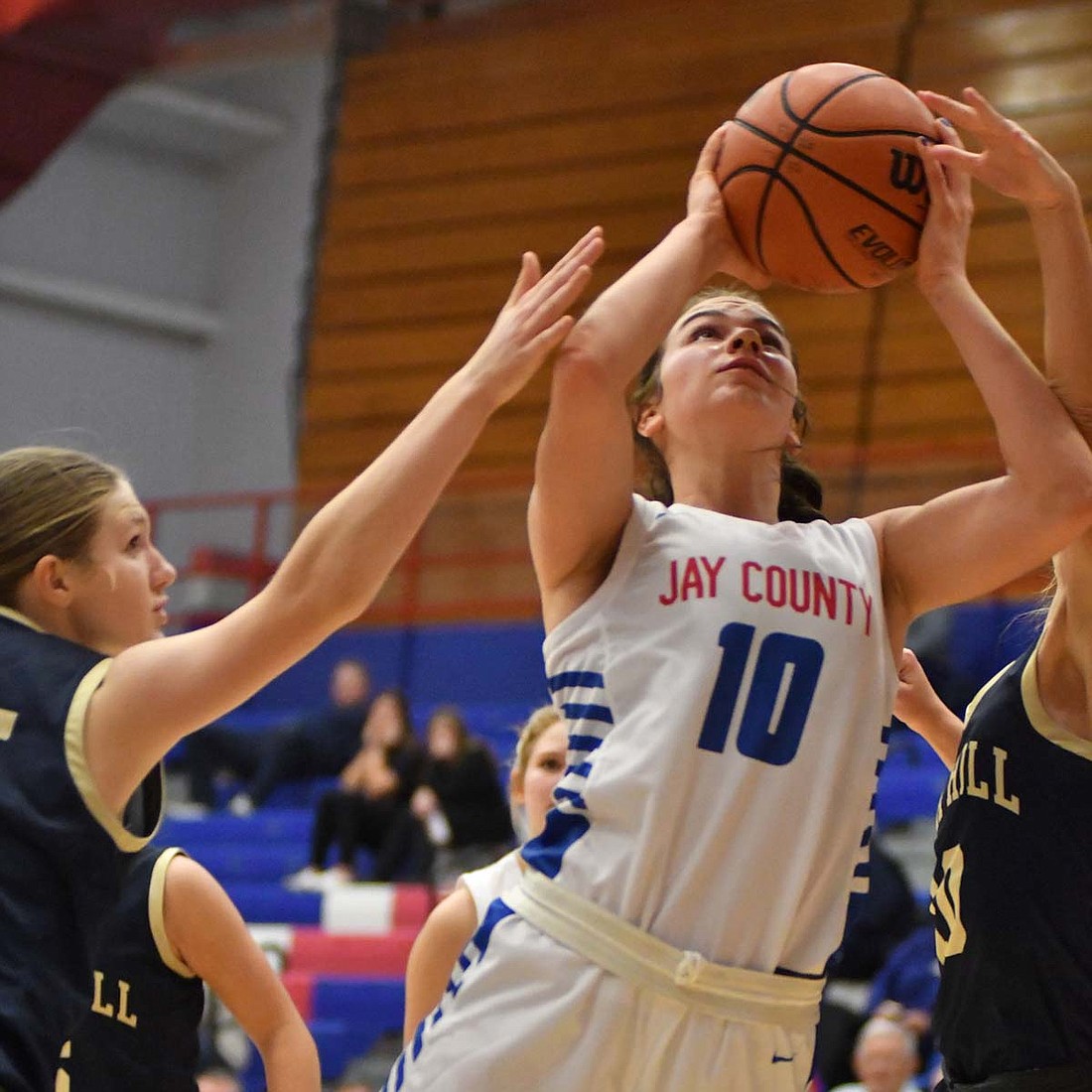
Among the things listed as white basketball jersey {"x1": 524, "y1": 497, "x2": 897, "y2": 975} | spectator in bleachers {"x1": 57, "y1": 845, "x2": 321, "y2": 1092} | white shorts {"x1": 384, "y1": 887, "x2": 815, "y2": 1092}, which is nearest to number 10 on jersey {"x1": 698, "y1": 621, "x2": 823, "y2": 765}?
white basketball jersey {"x1": 524, "y1": 497, "x2": 897, "y2": 975}

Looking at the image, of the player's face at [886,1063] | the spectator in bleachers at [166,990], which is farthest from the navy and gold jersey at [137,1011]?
the player's face at [886,1063]

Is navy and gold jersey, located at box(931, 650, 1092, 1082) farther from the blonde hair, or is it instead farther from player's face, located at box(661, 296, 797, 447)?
the blonde hair

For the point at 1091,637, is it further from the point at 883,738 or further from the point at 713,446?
the point at 713,446

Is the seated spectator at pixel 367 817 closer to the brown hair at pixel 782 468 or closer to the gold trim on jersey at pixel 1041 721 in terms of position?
the brown hair at pixel 782 468

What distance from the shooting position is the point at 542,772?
3812mm

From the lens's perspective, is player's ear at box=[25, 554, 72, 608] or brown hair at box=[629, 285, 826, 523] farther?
brown hair at box=[629, 285, 826, 523]

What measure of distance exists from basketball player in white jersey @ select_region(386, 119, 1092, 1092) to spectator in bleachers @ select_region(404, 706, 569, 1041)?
2.46 feet

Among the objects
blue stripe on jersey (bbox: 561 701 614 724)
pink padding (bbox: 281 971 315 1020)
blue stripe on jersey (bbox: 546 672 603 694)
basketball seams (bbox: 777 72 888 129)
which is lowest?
pink padding (bbox: 281 971 315 1020)

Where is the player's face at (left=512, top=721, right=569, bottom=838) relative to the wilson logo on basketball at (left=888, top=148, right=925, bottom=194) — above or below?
below

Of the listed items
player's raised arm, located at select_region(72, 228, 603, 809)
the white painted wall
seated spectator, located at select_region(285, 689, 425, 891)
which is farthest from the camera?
the white painted wall

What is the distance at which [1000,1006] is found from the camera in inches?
111

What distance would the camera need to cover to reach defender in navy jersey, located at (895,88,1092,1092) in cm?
267

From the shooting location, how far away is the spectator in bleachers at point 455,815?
9.43 metres

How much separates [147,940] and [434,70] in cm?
1175
